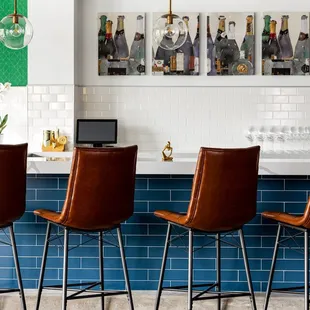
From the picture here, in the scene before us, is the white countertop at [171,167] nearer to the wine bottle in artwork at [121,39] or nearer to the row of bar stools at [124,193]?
the row of bar stools at [124,193]

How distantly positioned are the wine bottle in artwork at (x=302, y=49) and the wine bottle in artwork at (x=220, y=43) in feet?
2.44

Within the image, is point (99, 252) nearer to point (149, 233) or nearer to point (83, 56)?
point (149, 233)

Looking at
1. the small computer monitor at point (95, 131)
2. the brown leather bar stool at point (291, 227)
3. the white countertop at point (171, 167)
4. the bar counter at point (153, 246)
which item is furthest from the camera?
the small computer monitor at point (95, 131)

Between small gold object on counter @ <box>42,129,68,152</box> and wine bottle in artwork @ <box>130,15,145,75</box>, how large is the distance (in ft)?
3.54

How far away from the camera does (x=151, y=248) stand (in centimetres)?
492

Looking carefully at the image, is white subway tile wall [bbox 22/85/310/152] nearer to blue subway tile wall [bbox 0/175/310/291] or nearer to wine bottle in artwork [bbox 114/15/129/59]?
wine bottle in artwork [bbox 114/15/129/59]

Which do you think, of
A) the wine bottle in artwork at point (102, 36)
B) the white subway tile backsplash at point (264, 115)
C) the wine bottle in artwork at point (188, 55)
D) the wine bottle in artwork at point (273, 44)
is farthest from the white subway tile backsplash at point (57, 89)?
the wine bottle in artwork at point (273, 44)

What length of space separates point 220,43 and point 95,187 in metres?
3.53

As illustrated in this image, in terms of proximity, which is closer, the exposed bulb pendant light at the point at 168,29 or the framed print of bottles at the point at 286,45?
the exposed bulb pendant light at the point at 168,29

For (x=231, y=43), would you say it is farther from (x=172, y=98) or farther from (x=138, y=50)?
(x=138, y=50)

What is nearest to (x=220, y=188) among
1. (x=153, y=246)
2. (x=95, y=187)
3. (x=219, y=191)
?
(x=219, y=191)

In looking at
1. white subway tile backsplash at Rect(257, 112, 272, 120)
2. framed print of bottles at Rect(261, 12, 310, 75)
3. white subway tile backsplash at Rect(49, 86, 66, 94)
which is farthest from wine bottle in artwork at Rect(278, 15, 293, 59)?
white subway tile backsplash at Rect(49, 86, 66, 94)

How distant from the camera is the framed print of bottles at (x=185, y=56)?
7184mm

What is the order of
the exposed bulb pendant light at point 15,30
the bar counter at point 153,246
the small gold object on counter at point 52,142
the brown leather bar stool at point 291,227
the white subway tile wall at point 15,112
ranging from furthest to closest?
the white subway tile wall at point 15,112
the small gold object on counter at point 52,142
the exposed bulb pendant light at point 15,30
the bar counter at point 153,246
the brown leather bar stool at point 291,227
